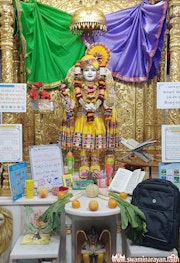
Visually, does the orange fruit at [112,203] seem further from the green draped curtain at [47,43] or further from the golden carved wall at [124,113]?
the green draped curtain at [47,43]

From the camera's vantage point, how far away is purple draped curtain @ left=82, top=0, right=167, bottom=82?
15.2ft

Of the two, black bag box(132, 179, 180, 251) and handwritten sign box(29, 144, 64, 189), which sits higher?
handwritten sign box(29, 144, 64, 189)

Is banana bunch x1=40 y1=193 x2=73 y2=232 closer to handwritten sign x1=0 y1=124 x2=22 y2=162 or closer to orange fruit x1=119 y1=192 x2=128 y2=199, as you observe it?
orange fruit x1=119 y1=192 x2=128 y2=199

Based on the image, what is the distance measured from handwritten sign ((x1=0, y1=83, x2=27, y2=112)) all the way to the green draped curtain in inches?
47.2

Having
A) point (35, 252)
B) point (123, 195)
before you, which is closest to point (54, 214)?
point (35, 252)

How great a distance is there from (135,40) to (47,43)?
1.18m

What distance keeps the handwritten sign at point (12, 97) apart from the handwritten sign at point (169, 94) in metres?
1.33

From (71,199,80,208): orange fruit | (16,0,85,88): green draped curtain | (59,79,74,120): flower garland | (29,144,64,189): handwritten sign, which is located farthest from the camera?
(16,0,85,88): green draped curtain

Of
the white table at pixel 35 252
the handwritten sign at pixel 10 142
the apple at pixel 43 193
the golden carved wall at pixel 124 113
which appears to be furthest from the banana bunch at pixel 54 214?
the golden carved wall at pixel 124 113

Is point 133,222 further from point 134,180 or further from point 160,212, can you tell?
point 134,180

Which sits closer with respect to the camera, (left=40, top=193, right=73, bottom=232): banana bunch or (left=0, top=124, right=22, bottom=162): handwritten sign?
(left=40, top=193, right=73, bottom=232): banana bunch

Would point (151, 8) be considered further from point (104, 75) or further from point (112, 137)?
point (112, 137)

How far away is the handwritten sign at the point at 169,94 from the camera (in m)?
3.44

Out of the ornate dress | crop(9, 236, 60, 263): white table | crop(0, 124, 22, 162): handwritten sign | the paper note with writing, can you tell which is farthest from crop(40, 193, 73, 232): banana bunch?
the ornate dress
